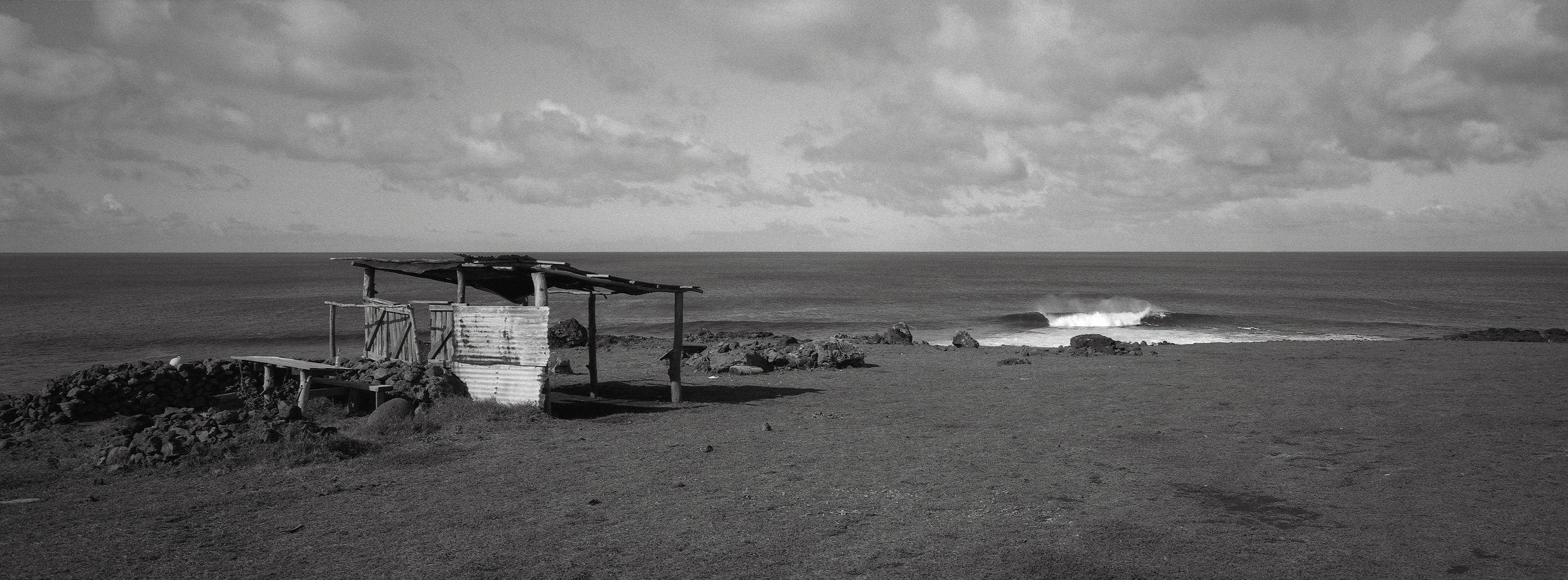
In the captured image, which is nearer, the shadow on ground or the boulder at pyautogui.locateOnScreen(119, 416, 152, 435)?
the boulder at pyautogui.locateOnScreen(119, 416, 152, 435)

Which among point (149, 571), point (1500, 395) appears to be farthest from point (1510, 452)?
point (149, 571)

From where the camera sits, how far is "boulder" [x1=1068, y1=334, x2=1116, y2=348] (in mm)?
28072

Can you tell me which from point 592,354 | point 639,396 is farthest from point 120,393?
point 639,396

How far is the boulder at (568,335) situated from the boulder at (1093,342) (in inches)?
710

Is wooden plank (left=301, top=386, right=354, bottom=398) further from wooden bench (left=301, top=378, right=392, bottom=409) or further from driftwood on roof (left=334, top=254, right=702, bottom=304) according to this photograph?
driftwood on roof (left=334, top=254, right=702, bottom=304)

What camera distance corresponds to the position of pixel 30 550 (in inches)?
301

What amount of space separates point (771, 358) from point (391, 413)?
1096cm

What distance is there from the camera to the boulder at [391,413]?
13.4 m

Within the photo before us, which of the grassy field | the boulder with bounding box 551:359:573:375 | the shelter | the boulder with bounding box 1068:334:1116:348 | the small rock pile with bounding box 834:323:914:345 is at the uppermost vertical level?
the shelter

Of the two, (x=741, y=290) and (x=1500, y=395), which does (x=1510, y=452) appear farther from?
(x=741, y=290)

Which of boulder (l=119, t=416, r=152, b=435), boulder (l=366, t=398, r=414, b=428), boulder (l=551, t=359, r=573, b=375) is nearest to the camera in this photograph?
boulder (l=119, t=416, r=152, b=435)

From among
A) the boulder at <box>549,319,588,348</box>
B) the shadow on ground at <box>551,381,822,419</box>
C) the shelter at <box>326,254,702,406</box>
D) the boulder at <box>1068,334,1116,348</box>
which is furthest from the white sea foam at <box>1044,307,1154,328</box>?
the shelter at <box>326,254,702,406</box>

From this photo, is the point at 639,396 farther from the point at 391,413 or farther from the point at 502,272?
the point at 391,413

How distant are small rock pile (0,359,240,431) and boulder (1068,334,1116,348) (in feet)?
81.3
